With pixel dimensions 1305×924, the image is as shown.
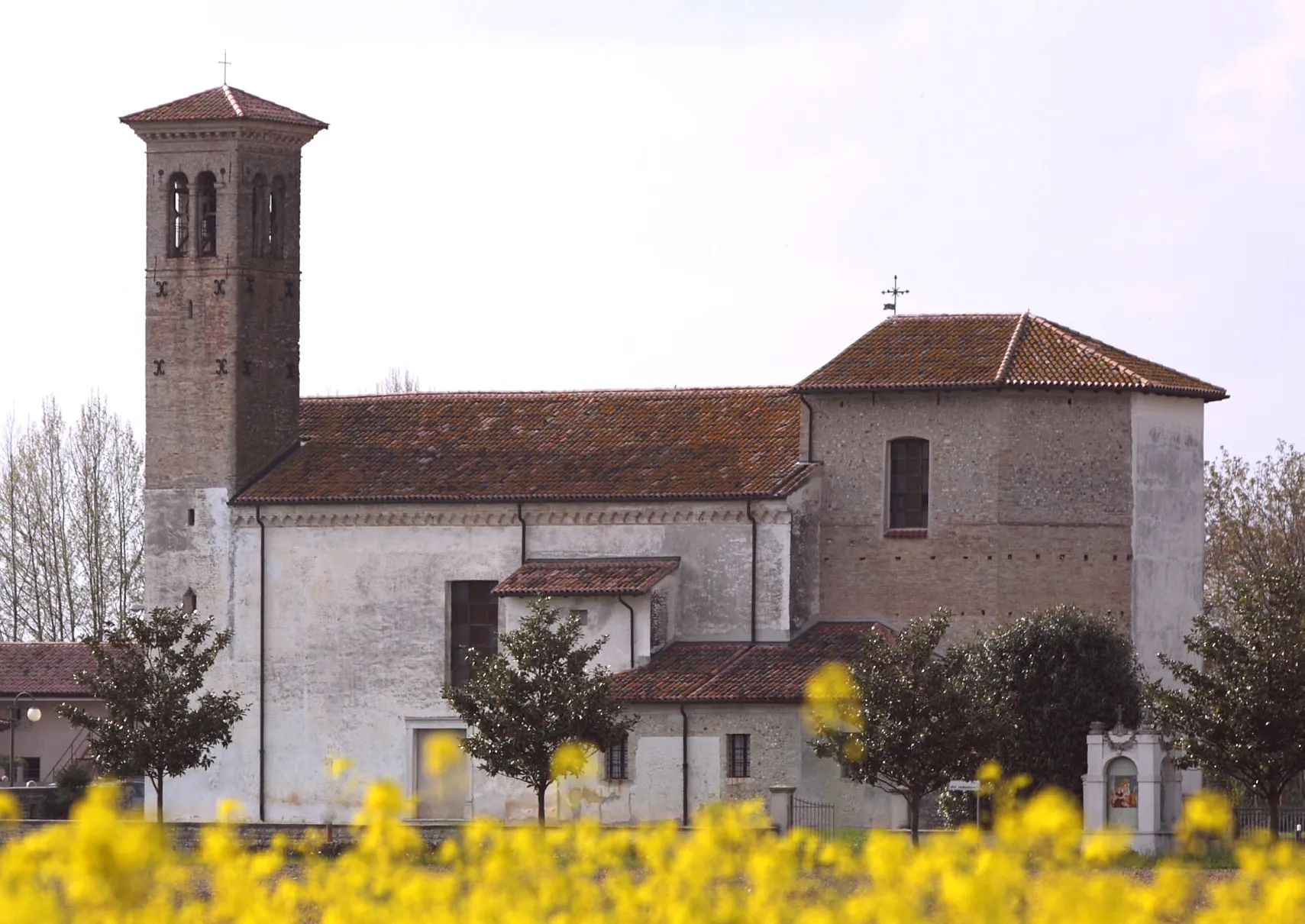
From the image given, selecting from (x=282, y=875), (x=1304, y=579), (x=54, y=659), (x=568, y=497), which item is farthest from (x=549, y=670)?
(x=54, y=659)

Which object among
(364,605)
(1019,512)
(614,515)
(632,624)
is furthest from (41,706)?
(1019,512)

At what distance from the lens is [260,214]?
5541 centimetres

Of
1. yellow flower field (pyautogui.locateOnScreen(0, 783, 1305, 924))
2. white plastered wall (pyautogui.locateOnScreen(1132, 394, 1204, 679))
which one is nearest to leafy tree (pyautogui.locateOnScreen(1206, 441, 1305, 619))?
white plastered wall (pyautogui.locateOnScreen(1132, 394, 1204, 679))

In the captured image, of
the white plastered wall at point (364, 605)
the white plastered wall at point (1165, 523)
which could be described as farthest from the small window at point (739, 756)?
the white plastered wall at point (1165, 523)

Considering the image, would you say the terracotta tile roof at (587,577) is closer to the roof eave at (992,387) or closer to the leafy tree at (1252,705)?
the roof eave at (992,387)

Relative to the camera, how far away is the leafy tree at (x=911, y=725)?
1661 inches

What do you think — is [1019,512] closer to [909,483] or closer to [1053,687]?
[909,483]

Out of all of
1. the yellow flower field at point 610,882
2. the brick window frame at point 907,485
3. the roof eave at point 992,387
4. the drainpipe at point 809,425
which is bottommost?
the yellow flower field at point 610,882

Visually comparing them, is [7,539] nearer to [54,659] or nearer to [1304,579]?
[54,659]

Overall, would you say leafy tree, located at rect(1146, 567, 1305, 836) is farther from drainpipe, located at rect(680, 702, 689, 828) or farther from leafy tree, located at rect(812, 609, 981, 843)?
drainpipe, located at rect(680, 702, 689, 828)

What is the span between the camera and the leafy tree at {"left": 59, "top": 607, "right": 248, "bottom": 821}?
4878cm

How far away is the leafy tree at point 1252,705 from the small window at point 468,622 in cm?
1401

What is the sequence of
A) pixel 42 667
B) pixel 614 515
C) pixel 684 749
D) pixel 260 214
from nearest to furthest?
pixel 684 749 → pixel 614 515 → pixel 260 214 → pixel 42 667

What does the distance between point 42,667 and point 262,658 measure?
1798cm
